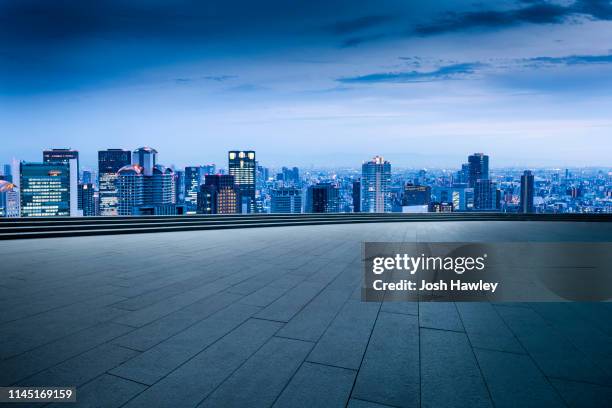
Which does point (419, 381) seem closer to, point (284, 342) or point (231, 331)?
point (284, 342)

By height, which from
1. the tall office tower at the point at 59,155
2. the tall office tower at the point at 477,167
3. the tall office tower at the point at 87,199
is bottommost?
the tall office tower at the point at 87,199

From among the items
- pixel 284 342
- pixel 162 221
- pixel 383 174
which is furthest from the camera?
pixel 383 174

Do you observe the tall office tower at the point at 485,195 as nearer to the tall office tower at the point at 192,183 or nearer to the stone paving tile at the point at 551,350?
the stone paving tile at the point at 551,350

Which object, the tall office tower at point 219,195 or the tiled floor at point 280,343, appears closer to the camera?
the tiled floor at point 280,343

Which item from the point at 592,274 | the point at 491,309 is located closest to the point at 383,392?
the point at 491,309

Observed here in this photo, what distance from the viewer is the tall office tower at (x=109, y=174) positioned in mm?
148000

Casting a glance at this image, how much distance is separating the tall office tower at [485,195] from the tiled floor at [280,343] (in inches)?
3147

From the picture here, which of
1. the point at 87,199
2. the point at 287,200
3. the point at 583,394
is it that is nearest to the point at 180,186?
the point at 87,199

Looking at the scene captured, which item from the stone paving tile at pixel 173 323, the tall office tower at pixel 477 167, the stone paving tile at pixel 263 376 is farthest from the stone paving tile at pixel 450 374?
the tall office tower at pixel 477 167

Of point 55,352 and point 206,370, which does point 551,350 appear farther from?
point 55,352

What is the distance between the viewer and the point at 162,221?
1539 centimetres

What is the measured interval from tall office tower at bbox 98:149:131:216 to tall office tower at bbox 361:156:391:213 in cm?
9867

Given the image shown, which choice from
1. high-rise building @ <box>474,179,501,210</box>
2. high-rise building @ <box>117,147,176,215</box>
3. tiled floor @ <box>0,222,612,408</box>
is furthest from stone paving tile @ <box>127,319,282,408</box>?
high-rise building @ <box>117,147,176,215</box>

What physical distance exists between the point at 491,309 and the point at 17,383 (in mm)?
5701
